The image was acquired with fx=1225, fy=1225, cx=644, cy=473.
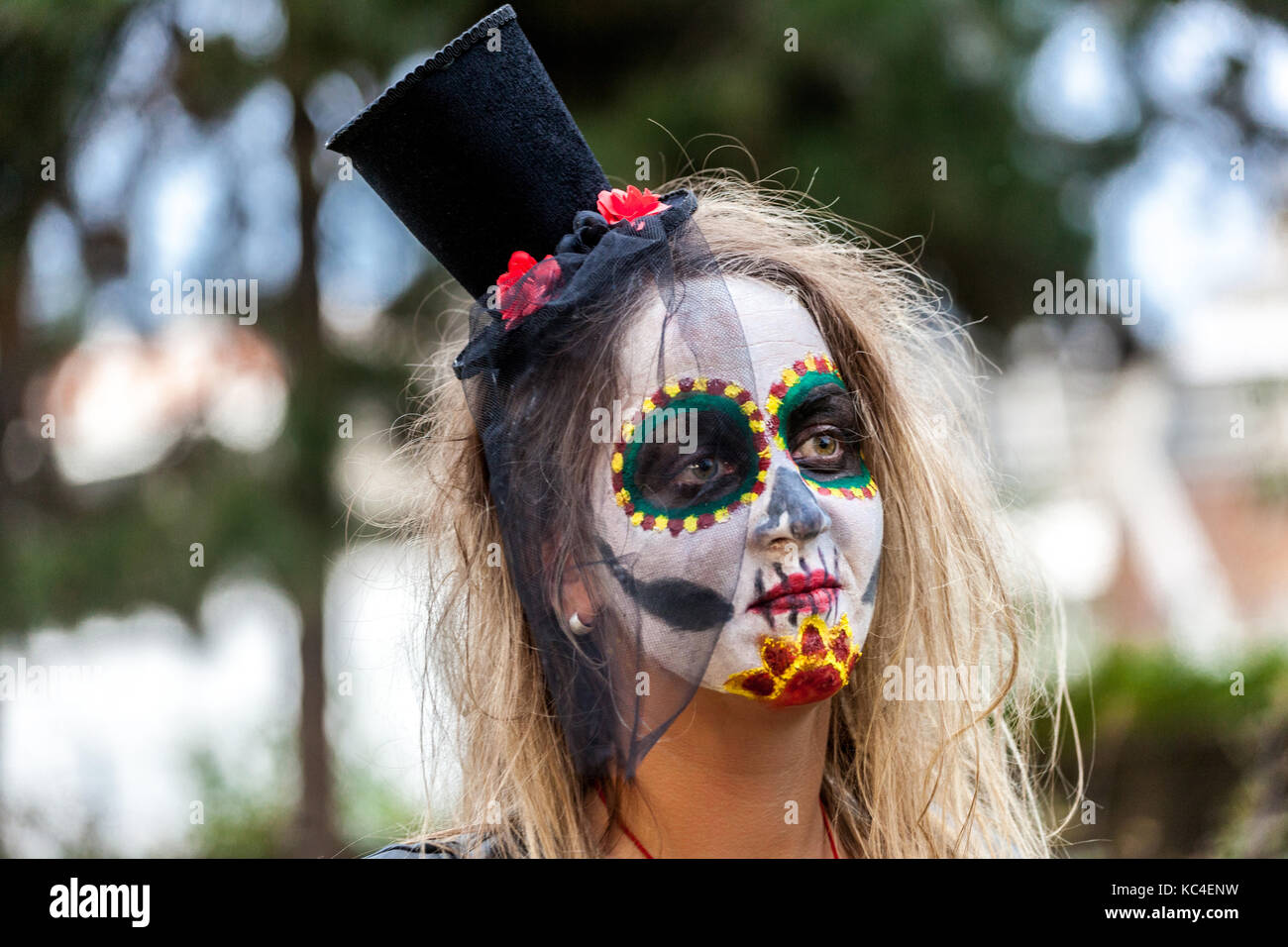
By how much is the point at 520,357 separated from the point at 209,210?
3124mm

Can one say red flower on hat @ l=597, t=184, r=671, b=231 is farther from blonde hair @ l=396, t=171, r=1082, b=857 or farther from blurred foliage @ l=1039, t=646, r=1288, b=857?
blurred foliage @ l=1039, t=646, r=1288, b=857

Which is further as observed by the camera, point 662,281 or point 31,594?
point 31,594

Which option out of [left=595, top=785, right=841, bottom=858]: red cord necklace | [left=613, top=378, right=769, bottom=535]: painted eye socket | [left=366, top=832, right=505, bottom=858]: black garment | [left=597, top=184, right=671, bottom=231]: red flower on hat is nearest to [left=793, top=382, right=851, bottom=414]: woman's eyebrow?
[left=613, top=378, right=769, bottom=535]: painted eye socket

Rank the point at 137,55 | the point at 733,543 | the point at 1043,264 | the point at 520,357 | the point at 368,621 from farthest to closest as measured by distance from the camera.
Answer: the point at 1043,264 → the point at 137,55 → the point at 368,621 → the point at 520,357 → the point at 733,543

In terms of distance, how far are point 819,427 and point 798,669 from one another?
1.31ft

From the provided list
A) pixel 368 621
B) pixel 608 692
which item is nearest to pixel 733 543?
pixel 608 692

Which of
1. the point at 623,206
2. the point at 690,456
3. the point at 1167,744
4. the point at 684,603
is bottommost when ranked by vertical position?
the point at 1167,744

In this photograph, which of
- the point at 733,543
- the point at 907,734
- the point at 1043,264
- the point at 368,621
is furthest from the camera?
the point at 1043,264

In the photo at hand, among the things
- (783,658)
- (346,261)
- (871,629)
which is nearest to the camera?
(783,658)

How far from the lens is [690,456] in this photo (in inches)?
73.2

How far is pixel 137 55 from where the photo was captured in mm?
4449

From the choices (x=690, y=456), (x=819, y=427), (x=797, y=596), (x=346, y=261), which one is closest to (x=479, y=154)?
(x=690, y=456)

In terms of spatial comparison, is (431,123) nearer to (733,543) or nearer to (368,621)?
(733,543)

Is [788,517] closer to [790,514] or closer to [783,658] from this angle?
[790,514]
